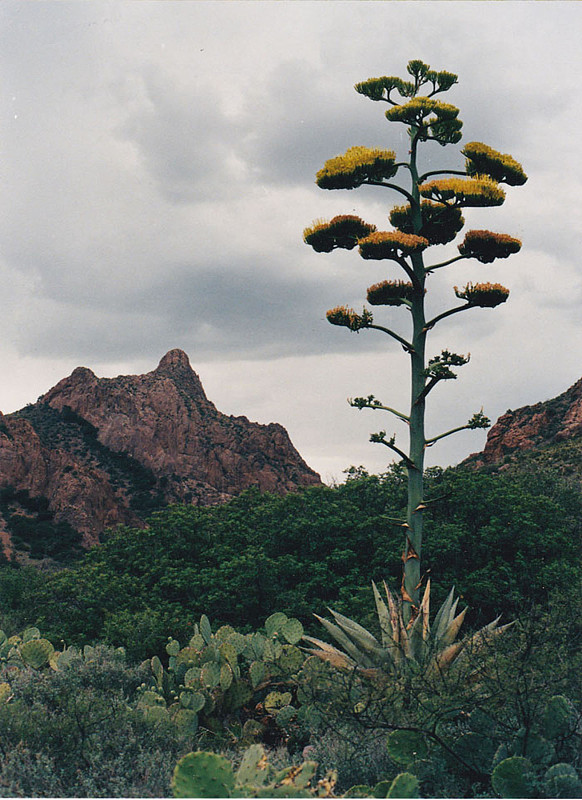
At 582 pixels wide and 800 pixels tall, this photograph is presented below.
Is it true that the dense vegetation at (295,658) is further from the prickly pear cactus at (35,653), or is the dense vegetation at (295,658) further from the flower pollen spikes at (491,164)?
the flower pollen spikes at (491,164)

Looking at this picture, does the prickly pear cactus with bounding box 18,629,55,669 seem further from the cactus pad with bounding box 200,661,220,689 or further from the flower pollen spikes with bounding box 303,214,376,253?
the flower pollen spikes with bounding box 303,214,376,253

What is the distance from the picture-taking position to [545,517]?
1205 centimetres

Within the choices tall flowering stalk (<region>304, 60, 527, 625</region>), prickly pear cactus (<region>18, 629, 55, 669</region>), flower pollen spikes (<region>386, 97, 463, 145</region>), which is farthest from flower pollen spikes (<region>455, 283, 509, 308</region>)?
prickly pear cactus (<region>18, 629, 55, 669</region>)

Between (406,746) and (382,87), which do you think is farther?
(382,87)

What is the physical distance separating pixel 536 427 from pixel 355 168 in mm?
30633

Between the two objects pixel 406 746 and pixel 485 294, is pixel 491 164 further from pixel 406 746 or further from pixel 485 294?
pixel 406 746

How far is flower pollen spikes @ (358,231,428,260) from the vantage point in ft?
21.2

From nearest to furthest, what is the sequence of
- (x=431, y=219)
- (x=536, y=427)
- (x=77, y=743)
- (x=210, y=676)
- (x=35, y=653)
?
(x=77, y=743) < (x=210, y=676) < (x=35, y=653) < (x=431, y=219) < (x=536, y=427)

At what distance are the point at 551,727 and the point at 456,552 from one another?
262 inches

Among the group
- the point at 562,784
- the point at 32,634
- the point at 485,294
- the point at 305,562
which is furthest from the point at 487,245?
the point at 32,634

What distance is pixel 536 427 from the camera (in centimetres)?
3484

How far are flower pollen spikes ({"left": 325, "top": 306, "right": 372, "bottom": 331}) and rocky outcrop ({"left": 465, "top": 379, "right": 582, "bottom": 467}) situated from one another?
25023 mm

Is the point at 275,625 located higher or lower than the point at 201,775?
lower

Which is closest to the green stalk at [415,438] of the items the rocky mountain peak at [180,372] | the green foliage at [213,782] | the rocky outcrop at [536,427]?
the green foliage at [213,782]
